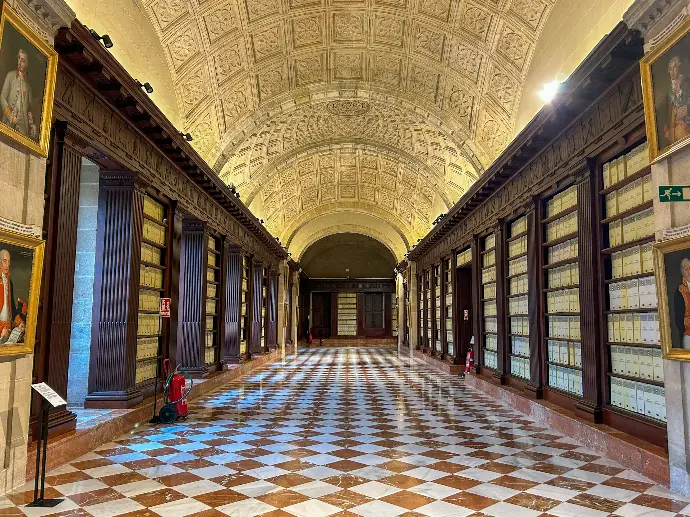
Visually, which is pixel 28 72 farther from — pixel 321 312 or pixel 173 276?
pixel 321 312

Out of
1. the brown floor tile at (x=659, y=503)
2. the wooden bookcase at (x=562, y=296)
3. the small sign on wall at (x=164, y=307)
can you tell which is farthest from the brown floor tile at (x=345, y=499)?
the small sign on wall at (x=164, y=307)

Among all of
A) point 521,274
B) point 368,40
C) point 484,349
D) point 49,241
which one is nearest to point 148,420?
point 49,241

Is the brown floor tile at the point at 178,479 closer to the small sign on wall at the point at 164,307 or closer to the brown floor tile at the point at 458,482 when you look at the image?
the brown floor tile at the point at 458,482

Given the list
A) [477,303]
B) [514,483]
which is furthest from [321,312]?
[514,483]

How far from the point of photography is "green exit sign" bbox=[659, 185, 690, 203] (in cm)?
467

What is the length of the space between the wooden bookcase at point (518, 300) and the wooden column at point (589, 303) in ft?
8.49

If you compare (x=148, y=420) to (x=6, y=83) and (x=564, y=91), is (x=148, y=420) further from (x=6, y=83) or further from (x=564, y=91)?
(x=564, y=91)

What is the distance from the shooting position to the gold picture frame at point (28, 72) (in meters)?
4.46

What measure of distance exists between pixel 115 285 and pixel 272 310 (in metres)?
15.9

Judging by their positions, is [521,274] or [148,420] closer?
[148,420]

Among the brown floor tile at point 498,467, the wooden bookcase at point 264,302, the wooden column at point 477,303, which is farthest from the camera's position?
the wooden bookcase at point 264,302

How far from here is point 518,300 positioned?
10.6m

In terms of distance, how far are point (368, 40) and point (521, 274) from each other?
6543 mm

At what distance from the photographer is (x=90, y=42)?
19.9 feet
